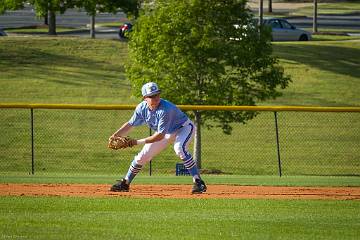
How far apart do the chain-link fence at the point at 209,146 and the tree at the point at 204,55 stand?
1.47 meters

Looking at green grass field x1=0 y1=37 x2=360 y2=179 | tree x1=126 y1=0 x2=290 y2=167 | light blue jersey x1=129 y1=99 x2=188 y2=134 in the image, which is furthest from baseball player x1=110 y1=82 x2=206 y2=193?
tree x1=126 y1=0 x2=290 y2=167

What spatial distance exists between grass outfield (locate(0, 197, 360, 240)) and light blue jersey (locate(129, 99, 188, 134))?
114cm

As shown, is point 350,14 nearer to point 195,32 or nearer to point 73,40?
point 73,40

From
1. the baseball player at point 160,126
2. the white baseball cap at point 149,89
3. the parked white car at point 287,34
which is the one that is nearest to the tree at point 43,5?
the parked white car at point 287,34

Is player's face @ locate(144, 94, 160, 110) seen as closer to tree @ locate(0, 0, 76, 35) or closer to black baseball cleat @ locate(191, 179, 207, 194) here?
black baseball cleat @ locate(191, 179, 207, 194)

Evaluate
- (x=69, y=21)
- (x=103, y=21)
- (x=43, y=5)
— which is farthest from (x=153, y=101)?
(x=103, y=21)

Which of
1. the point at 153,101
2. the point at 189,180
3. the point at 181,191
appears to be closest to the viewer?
the point at 153,101

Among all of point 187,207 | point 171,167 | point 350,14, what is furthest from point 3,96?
point 350,14

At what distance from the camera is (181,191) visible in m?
17.8

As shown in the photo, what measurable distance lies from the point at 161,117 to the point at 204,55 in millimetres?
12418

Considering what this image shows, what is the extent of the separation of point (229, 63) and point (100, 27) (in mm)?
30334

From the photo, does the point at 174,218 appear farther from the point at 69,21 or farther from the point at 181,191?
the point at 69,21

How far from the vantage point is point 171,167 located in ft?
93.6

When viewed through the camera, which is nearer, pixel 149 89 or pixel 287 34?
pixel 149 89
